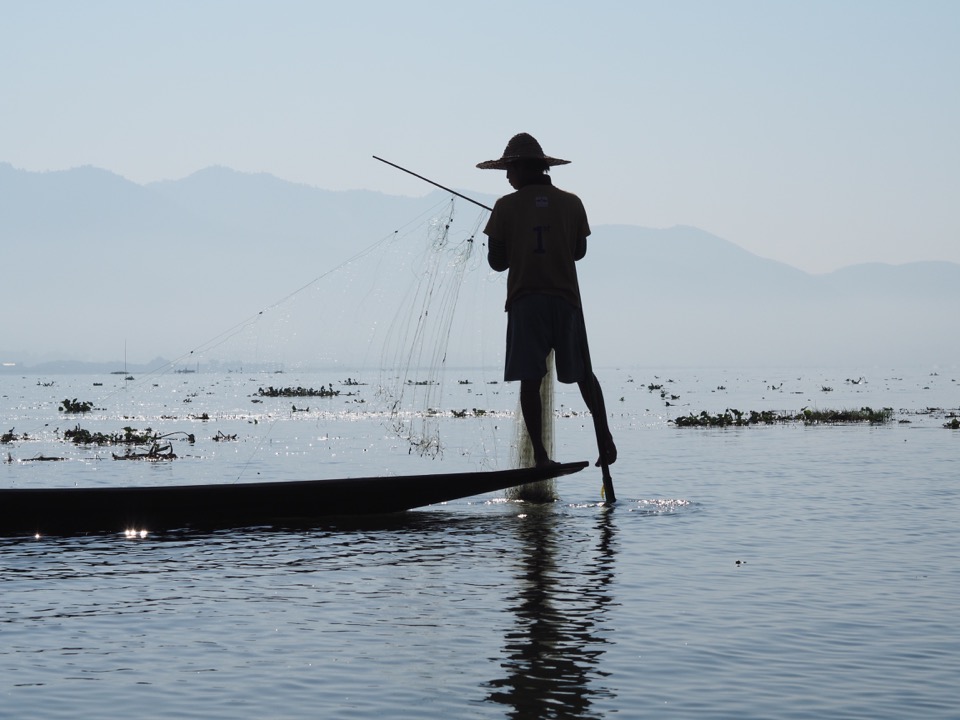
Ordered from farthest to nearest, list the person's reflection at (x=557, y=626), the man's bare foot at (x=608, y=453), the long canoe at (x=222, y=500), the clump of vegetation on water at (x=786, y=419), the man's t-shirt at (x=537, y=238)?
the clump of vegetation on water at (x=786, y=419) → the man's bare foot at (x=608, y=453) → the man's t-shirt at (x=537, y=238) → the long canoe at (x=222, y=500) → the person's reflection at (x=557, y=626)

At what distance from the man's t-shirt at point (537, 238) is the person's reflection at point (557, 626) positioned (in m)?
2.65

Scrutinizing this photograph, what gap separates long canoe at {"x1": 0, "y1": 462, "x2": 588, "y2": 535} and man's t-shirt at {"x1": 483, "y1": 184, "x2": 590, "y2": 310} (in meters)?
1.99

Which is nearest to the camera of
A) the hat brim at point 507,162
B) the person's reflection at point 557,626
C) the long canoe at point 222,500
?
the person's reflection at point 557,626

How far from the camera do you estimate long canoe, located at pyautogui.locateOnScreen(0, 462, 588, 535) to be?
42.7 ft

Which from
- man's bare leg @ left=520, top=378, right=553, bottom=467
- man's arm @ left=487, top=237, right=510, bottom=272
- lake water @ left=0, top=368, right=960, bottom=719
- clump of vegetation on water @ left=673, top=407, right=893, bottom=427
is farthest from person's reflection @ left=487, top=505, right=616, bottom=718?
clump of vegetation on water @ left=673, top=407, right=893, bottom=427

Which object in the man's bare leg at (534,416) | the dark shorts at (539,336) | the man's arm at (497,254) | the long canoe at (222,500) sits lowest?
the long canoe at (222,500)

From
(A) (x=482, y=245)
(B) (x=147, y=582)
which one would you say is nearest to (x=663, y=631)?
(B) (x=147, y=582)

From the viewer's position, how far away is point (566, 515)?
14656 mm

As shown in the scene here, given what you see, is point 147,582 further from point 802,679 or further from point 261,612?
point 802,679

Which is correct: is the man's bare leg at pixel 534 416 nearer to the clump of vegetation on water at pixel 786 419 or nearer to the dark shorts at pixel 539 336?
the dark shorts at pixel 539 336

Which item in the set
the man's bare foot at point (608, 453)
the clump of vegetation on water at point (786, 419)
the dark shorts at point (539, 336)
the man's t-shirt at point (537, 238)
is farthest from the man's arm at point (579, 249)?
the clump of vegetation on water at point (786, 419)

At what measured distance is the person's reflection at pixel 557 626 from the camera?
6914mm

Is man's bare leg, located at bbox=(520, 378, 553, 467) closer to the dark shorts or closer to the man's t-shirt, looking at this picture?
the dark shorts

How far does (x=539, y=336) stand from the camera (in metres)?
13.7
